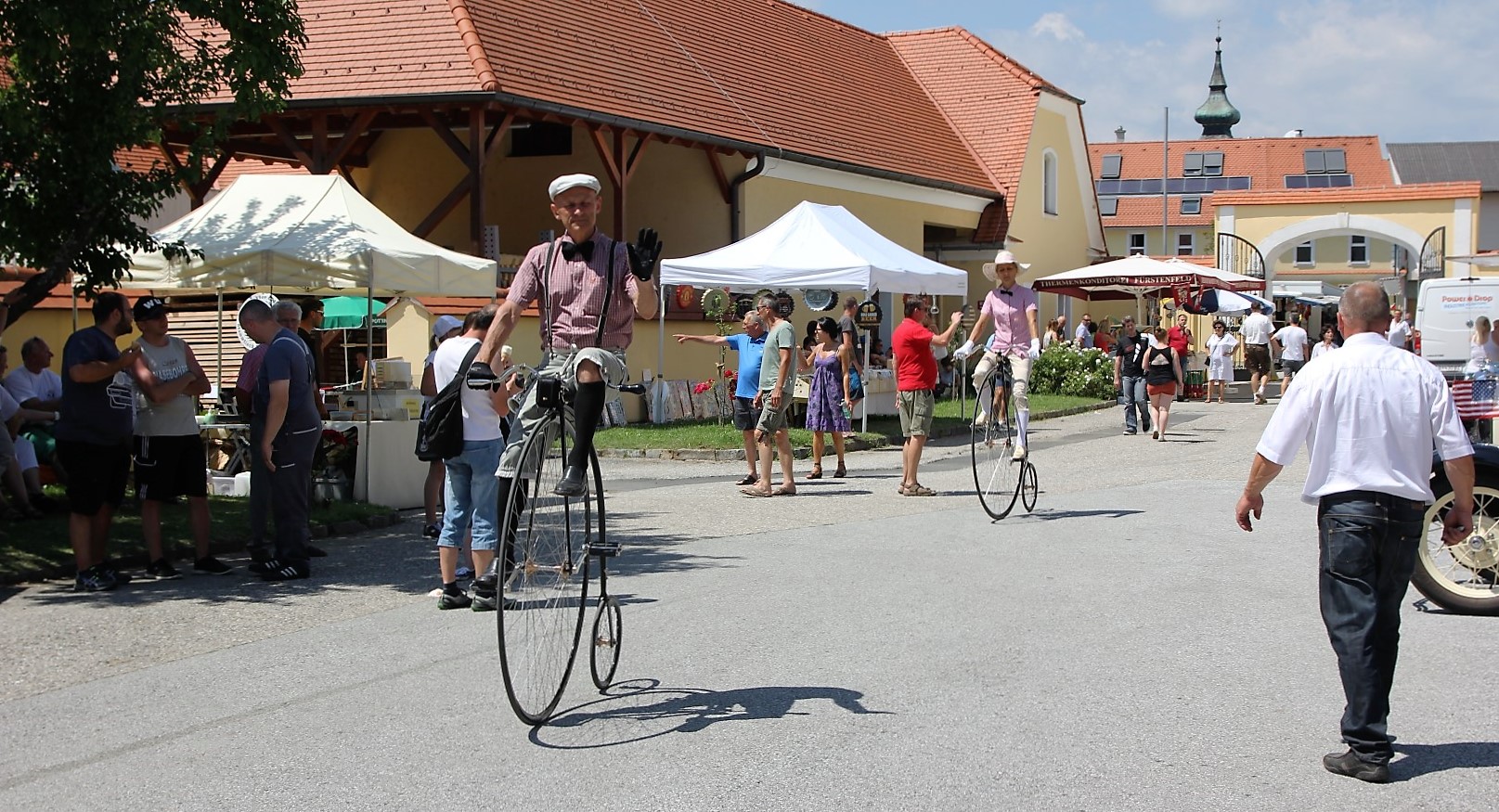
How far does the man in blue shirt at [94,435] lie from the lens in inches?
370

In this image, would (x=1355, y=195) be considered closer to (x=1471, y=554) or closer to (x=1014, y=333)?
(x=1014, y=333)

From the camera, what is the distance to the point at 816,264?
2042 cm

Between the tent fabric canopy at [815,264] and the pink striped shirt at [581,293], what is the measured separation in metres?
13.6

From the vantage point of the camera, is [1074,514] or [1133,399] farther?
[1133,399]

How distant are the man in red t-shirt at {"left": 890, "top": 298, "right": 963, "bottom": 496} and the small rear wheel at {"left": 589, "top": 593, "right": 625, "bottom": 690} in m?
7.68

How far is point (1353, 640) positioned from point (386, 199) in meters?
26.3

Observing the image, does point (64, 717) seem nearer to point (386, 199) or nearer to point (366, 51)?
→ point (366, 51)

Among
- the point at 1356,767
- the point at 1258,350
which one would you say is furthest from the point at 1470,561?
the point at 1258,350

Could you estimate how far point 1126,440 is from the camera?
21.2m

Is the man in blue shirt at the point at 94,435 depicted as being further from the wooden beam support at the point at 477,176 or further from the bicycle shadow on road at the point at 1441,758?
the wooden beam support at the point at 477,176

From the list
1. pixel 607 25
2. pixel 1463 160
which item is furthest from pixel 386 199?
pixel 1463 160

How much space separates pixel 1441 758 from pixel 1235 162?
84705mm

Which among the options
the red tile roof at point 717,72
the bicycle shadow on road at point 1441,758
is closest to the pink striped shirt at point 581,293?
the bicycle shadow on road at point 1441,758

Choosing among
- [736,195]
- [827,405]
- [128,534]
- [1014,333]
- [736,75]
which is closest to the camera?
[128,534]
